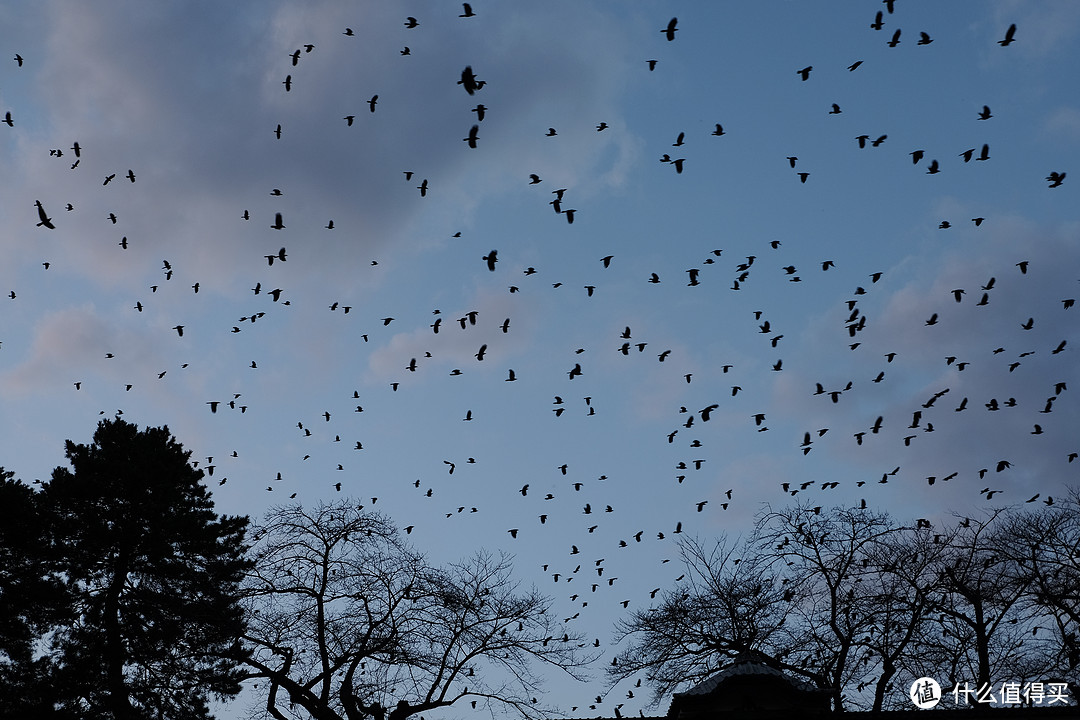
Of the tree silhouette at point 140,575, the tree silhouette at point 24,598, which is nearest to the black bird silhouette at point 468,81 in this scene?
the tree silhouette at point 140,575

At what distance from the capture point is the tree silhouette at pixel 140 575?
34.0 metres

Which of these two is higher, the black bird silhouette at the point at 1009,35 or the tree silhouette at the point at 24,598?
the black bird silhouette at the point at 1009,35

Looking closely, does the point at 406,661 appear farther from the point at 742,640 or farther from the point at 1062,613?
the point at 1062,613

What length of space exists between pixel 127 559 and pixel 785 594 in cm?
2546

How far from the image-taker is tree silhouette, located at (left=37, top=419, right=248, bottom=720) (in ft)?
112

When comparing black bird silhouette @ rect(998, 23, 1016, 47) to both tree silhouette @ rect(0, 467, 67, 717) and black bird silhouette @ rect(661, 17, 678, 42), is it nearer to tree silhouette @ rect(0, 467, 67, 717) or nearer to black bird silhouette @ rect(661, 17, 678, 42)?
black bird silhouette @ rect(661, 17, 678, 42)

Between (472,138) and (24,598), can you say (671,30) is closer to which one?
(472,138)

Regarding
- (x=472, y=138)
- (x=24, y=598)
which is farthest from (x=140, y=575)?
(x=472, y=138)

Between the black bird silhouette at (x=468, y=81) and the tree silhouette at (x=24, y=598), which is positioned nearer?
the black bird silhouette at (x=468, y=81)

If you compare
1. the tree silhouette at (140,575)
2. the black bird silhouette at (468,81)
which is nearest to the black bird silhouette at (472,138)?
the black bird silhouette at (468,81)

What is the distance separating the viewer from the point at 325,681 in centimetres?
2836

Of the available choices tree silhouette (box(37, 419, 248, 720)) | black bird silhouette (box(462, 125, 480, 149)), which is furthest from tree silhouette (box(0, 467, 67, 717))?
black bird silhouette (box(462, 125, 480, 149))

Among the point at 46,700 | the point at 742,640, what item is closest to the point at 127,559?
the point at 46,700

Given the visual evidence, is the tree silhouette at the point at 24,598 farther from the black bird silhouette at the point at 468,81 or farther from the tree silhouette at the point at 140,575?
the black bird silhouette at the point at 468,81
